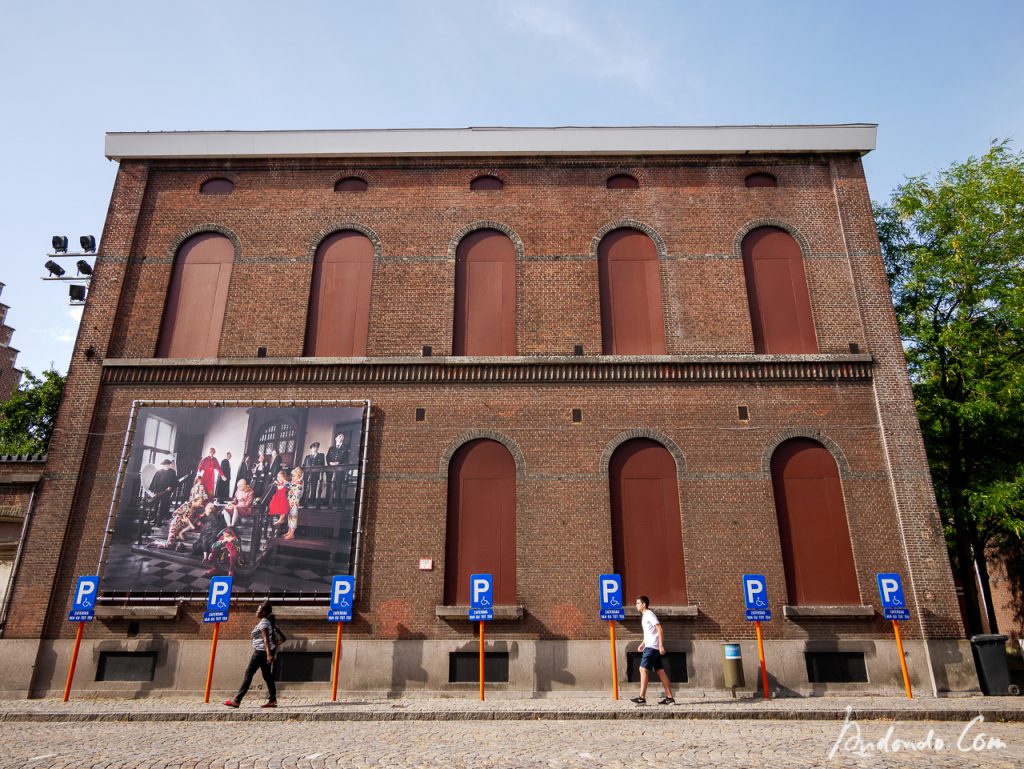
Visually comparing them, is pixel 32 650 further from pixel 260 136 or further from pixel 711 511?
pixel 711 511

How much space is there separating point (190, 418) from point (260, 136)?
7.57m

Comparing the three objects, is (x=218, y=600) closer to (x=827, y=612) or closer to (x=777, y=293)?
(x=827, y=612)

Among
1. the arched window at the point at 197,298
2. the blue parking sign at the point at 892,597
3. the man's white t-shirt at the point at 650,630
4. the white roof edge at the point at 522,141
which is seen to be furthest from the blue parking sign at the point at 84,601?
the blue parking sign at the point at 892,597

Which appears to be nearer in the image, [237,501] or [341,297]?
[237,501]

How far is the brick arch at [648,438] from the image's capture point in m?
13.6

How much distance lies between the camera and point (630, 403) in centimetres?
1408

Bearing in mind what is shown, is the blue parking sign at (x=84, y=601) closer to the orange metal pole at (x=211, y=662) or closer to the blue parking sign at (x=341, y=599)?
the orange metal pole at (x=211, y=662)

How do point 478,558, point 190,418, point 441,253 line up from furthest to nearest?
point 441,253
point 190,418
point 478,558

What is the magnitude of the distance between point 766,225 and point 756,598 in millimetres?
9124

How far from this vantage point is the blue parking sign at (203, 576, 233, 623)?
463 inches

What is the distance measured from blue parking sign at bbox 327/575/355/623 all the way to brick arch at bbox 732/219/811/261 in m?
11.7

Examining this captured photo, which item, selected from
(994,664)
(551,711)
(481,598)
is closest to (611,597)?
(481,598)

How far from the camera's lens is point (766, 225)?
15711 mm

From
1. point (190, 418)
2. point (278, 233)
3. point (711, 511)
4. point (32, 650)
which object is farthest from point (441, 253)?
point (32, 650)
